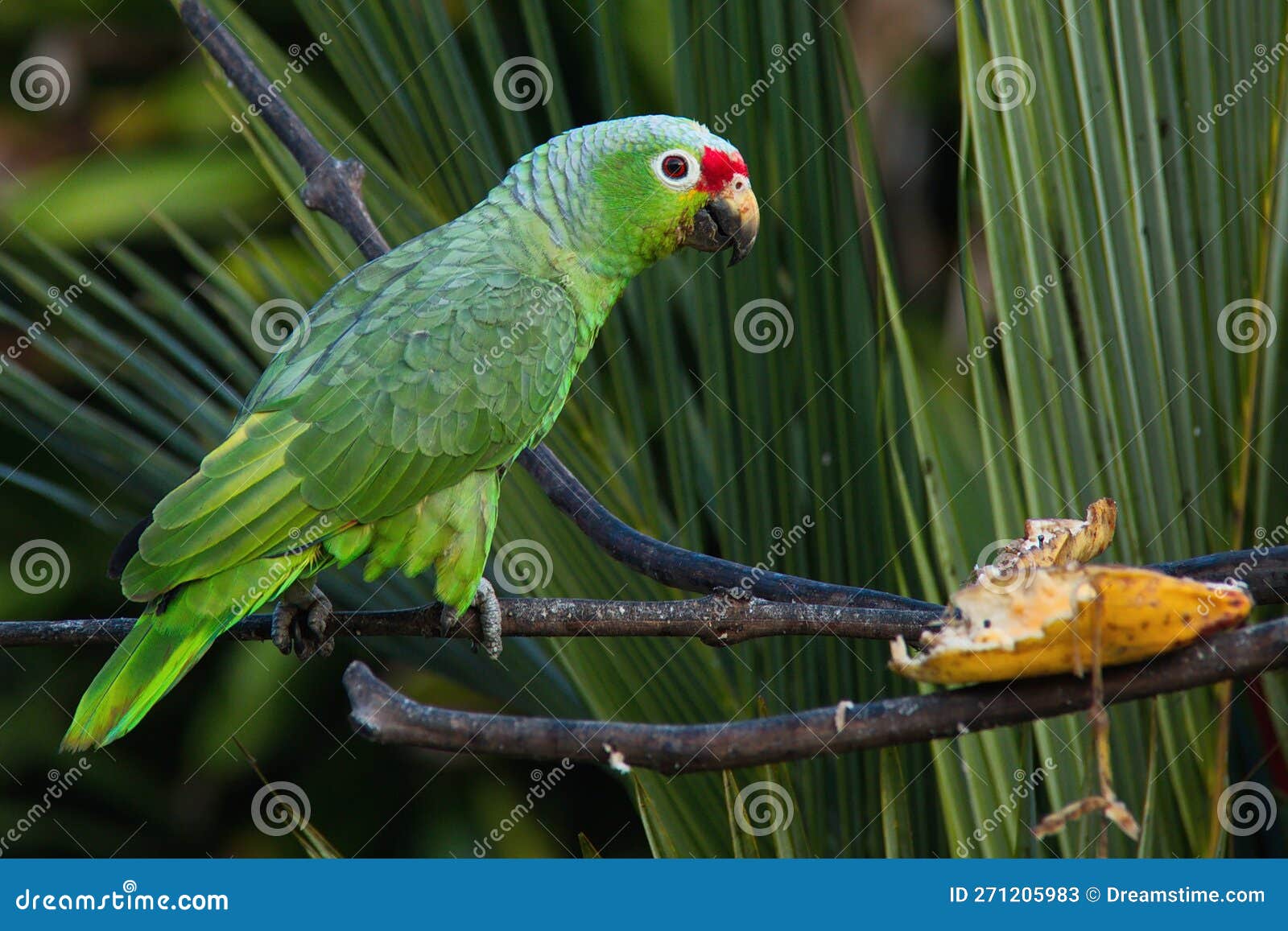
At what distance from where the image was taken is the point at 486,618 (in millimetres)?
1562

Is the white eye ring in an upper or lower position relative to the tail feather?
upper

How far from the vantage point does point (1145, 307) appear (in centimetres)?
118

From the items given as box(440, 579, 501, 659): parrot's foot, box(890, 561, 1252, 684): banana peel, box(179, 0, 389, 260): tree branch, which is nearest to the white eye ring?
box(179, 0, 389, 260): tree branch

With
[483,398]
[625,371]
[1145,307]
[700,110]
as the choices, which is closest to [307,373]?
[483,398]

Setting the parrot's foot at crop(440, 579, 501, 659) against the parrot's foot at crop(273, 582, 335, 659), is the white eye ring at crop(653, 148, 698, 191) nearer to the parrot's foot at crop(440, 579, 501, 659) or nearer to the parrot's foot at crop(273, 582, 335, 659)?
the parrot's foot at crop(440, 579, 501, 659)

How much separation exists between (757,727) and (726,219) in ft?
3.57

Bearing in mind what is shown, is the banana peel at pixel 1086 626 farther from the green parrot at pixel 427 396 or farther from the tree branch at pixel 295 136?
the tree branch at pixel 295 136

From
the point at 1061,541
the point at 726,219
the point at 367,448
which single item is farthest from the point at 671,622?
the point at 726,219

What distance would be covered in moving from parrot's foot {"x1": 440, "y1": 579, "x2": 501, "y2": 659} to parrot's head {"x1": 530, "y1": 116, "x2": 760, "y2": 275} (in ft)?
1.79

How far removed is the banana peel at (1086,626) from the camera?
2.45 ft

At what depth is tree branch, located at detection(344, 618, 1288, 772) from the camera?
693 mm

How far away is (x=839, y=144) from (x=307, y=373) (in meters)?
0.81

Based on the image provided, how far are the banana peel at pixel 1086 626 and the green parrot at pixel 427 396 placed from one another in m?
0.74

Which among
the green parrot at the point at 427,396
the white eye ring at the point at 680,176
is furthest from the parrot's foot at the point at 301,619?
the white eye ring at the point at 680,176
